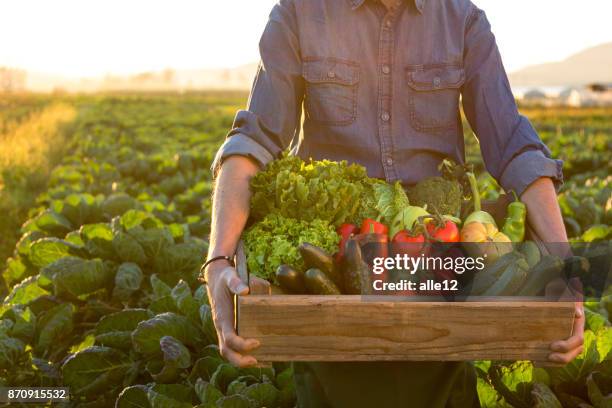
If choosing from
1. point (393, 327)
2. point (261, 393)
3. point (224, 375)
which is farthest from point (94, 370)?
point (393, 327)

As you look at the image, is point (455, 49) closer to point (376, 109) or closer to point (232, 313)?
point (376, 109)

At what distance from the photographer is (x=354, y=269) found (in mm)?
2467

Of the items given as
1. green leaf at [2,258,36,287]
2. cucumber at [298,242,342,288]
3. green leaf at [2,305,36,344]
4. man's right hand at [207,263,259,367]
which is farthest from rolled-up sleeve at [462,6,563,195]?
green leaf at [2,258,36,287]

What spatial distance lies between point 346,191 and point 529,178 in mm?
668

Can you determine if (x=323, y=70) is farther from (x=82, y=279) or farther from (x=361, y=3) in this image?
(x=82, y=279)

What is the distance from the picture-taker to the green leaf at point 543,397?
3.56 meters

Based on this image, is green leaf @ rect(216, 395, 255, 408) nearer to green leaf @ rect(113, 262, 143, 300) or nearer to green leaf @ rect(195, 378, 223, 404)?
green leaf @ rect(195, 378, 223, 404)

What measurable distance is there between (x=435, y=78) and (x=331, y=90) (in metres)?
0.41

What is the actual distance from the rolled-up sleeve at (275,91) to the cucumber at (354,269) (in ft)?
2.36

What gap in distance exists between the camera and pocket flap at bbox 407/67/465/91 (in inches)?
129

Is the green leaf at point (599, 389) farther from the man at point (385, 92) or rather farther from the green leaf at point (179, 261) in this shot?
the green leaf at point (179, 261)

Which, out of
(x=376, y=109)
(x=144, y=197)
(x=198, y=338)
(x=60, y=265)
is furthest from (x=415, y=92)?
(x=144, y=197)

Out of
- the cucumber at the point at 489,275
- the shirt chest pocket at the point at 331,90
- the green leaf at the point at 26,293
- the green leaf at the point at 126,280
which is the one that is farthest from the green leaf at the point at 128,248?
the cucumber at the point at 489,275

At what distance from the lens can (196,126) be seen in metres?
26.0
